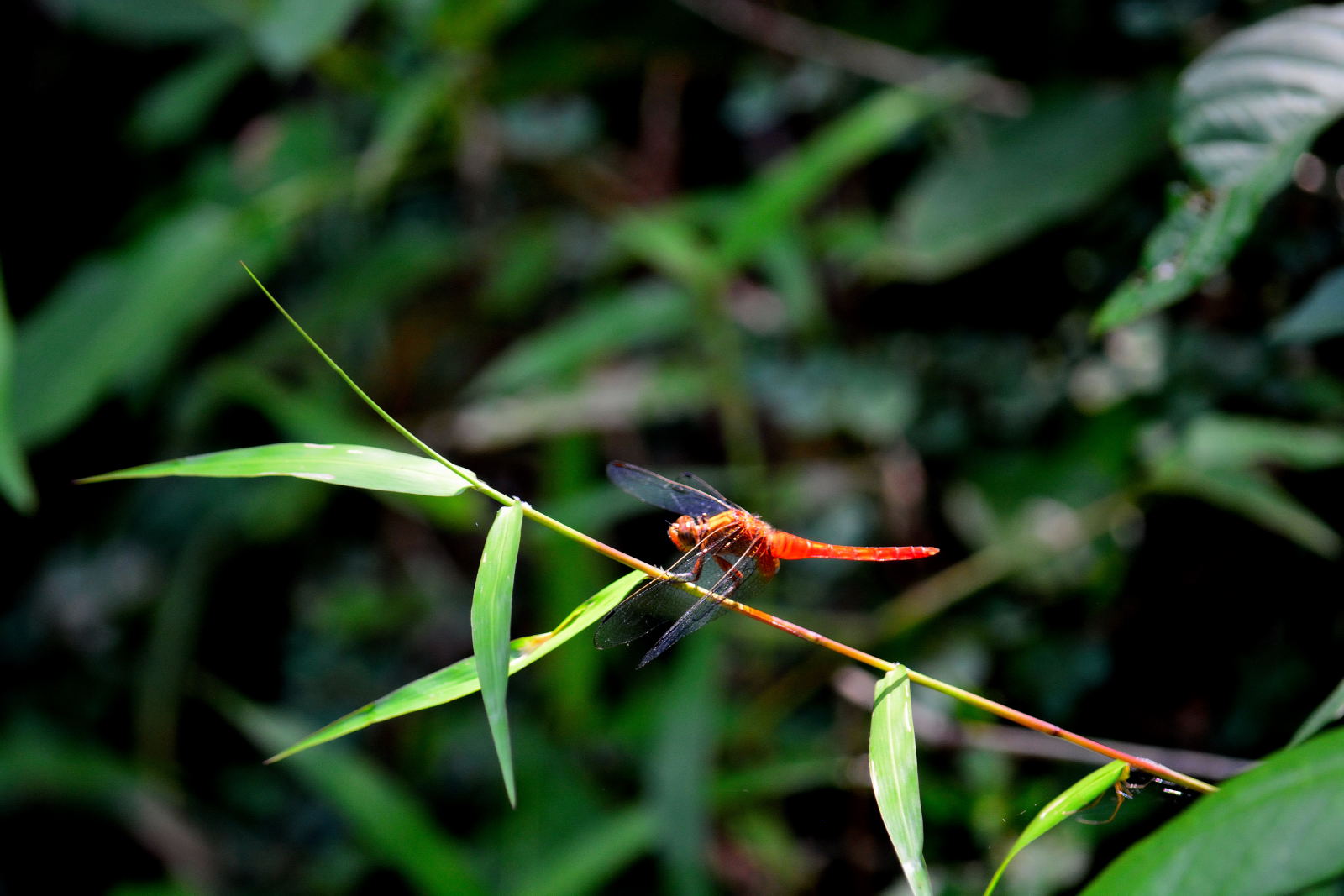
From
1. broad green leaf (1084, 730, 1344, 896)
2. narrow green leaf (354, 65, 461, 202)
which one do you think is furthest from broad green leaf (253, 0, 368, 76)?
broad green leaf (1084, 730, 1344, 896)

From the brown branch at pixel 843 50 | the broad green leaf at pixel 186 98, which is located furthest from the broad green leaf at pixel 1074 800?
the broad green leaf at pixel 186 98

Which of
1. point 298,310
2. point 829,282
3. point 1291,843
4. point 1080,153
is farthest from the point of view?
point 298,310

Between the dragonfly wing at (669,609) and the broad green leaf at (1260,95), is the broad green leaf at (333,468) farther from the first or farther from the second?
the broad green leaf at (1260,95)

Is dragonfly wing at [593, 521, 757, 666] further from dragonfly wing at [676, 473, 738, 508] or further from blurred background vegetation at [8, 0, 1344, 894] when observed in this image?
blurred background vegetation at [8, 0, 1344, 894]

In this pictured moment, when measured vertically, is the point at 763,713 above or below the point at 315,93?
below

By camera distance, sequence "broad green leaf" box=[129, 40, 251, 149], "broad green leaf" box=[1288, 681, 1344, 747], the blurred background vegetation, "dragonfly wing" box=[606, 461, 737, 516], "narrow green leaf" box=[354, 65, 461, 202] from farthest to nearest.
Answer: "broad green leaf" box=[129, 40, 251, 149], "narrow green leaf" box=[354, 65, 461, 202], the blurred background vegetation, "dragonfly wing" box=[606, 461, 737, 516], "broad green leaf" box=[1288, 681, 1344, 747]

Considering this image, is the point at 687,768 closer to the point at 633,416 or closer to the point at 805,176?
the point at 633,416

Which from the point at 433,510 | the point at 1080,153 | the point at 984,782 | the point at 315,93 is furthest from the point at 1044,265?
the point at 315,93

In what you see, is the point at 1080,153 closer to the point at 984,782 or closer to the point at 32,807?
the point at 984,782
